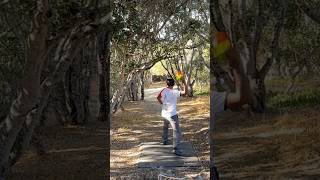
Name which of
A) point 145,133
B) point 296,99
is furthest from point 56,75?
point 145,133

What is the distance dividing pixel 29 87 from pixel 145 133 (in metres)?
10.2

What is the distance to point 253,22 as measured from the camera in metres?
4.88

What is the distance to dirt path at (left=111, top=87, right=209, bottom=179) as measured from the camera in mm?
9070

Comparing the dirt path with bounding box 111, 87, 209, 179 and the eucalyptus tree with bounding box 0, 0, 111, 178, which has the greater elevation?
the eucalyptus tree with bounding box 0, 0, 111, 178

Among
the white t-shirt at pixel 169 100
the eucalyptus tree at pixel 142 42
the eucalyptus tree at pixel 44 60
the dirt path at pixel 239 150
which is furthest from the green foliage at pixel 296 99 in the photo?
the eucalyptus tree at pixel 142 42

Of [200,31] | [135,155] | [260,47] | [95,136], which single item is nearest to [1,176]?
[95,136]

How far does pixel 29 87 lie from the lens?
4.23 metres

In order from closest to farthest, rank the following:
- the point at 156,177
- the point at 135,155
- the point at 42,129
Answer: the point at 42,129 → the point at 156,177 → the point at 135,155

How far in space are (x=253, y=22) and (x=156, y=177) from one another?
4.30m

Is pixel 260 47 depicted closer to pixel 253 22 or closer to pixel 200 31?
pixel 253 22

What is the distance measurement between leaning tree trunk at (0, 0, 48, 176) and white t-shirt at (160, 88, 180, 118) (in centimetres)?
405

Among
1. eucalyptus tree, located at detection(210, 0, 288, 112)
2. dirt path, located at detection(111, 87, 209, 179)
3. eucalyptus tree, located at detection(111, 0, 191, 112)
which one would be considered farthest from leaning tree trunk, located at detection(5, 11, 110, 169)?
eucalyptus tree, located at detection(111, 0, 191, 112)

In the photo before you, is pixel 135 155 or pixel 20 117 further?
pixel 135 155

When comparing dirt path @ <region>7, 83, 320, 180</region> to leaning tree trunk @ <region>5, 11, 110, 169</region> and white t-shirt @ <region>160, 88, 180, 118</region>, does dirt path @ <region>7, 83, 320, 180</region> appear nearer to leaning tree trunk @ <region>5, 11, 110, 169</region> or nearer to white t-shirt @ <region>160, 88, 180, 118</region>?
leaning tree trunk @ <region>5, 11, 110, 169</region>
